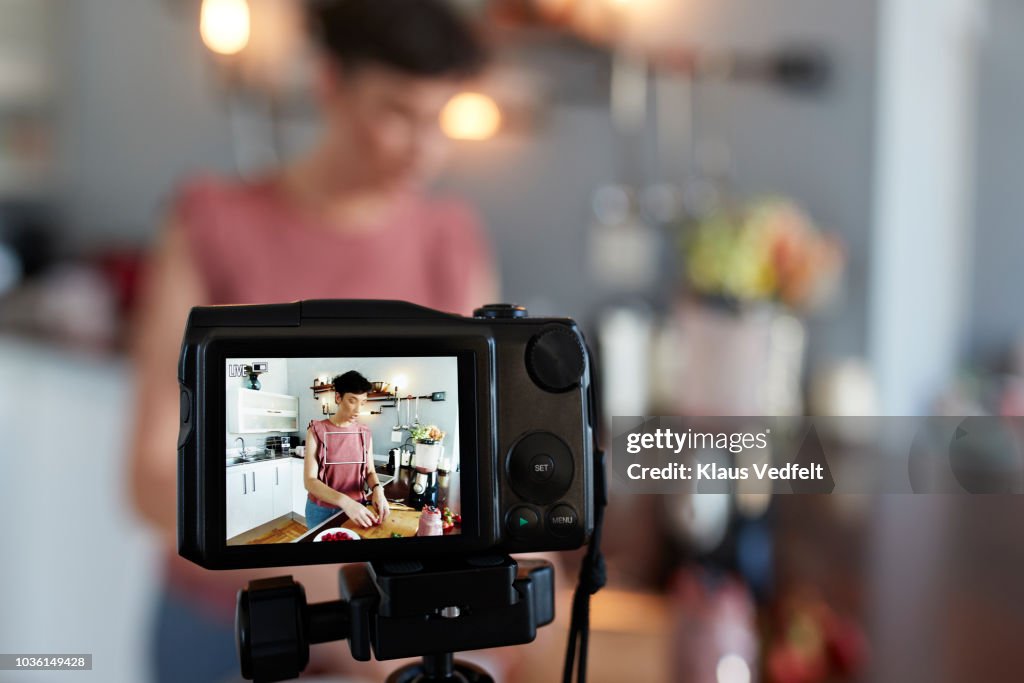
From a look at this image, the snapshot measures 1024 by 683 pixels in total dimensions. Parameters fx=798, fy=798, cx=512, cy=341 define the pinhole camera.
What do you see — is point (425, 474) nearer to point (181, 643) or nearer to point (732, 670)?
point (732, 670)

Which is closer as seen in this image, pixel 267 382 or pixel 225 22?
pixel 267 382

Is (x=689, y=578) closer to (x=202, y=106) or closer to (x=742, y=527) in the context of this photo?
(x=742, y=527)

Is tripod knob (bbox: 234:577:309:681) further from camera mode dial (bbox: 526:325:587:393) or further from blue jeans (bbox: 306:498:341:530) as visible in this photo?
camera mode dial (bbox: 526:325:587:393)

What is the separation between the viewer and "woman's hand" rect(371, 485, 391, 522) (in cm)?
35

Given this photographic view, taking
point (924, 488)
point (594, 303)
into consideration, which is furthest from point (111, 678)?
point (594, 303)

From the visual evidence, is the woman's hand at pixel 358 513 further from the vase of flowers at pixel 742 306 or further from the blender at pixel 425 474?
the vase of flowers at pixel 742 306

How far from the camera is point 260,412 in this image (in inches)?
13.4

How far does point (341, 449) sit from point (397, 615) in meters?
0.08

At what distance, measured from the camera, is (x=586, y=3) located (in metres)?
1.56

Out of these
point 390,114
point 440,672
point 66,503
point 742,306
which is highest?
point 390,114

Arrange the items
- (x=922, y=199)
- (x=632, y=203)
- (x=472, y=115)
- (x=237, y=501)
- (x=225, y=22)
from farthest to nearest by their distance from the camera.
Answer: (x=922, y=199), (x=632, y=203), (x=472, y=115), (x=225, y=22), (x=237, y=501)

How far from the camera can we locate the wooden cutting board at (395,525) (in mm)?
352

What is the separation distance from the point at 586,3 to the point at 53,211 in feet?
4.90

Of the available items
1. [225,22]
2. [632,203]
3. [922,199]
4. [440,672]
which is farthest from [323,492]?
[922,199]
